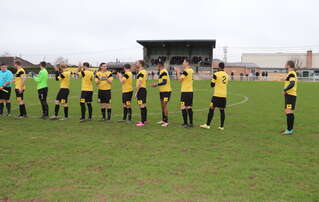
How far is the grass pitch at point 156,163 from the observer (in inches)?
153

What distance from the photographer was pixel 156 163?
509 cm

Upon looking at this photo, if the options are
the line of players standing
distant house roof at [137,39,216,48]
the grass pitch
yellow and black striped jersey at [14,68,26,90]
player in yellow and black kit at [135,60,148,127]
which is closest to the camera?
the grass pitch

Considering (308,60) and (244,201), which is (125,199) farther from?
(308,60)

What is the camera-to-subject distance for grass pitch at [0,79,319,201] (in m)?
3.88

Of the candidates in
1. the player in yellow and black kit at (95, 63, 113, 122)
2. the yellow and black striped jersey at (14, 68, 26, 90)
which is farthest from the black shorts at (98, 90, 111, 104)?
the yellow and black striped jersey at (14, 68, 26, 90)

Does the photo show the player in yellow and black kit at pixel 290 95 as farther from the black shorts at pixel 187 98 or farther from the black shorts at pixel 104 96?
the black shorts at pixel 104 96

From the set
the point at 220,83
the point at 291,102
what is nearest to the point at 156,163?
the point at 220,83

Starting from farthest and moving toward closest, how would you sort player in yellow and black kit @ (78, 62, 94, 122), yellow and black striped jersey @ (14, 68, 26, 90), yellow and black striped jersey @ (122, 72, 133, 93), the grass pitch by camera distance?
yellow and black striped jersey @ (14, 68, 26, 90), player in yellow and black kit @ (78, 62, 94, 122), yellow and black striped jersey @ (122, 72, 133, 93), the grass pitch

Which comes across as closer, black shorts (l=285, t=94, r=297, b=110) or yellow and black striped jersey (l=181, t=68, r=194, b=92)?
black shorts (l=285, t=94, r=297, b=110)

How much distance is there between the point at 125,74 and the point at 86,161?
173 inches

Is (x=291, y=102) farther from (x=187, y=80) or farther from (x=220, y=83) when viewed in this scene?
(x=187, y=80)

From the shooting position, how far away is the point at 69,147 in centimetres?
616

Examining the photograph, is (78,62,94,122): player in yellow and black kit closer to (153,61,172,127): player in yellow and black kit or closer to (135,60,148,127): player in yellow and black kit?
(135,60,148,127): player in yellow and black kit

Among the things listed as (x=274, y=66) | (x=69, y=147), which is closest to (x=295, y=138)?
(x=69, y=147)
